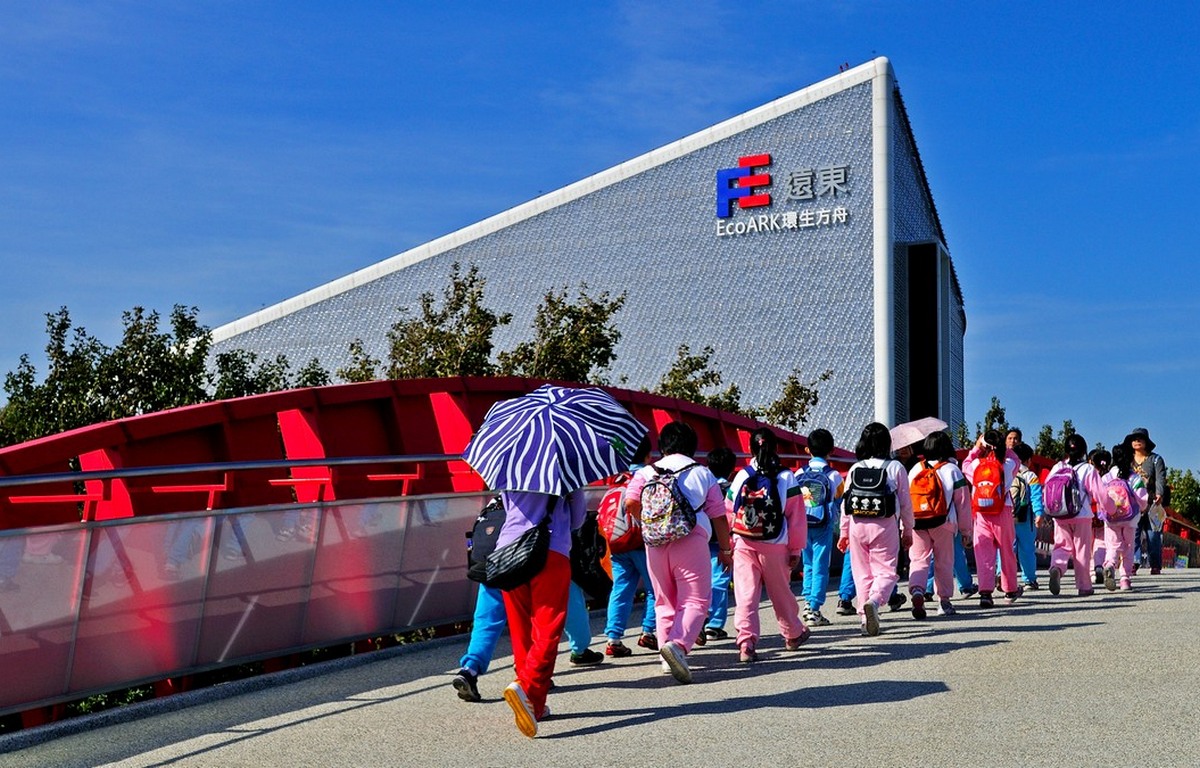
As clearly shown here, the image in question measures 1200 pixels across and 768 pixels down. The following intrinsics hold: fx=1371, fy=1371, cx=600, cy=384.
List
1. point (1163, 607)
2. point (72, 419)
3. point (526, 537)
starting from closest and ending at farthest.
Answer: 1. point (526, 537)
2. point (1163, 607)
3. point (72, 419)

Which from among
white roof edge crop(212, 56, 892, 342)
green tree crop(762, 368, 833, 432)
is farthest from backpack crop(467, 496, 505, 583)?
white roof edge crop(212, 56, 892, 342)

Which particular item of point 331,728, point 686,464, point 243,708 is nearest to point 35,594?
point 243,708

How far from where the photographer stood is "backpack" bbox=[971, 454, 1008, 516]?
13.1 meters

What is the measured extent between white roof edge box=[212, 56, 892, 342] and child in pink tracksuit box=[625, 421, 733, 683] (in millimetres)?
47904

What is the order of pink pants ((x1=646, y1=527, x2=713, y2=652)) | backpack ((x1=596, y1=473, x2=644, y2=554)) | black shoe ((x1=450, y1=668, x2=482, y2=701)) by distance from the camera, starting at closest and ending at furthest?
black shoe ((x1=450, y1=668, x2=482, y2=701)) < pink pants ((x1=646, y1=527, x2=713, y2=652)) < backpack ((x1=596, y1=473, x2=644, y2=554))

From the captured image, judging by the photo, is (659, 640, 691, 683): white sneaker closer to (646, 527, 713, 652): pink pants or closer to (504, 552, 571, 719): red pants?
(646, 527, 713, 652): pink pants

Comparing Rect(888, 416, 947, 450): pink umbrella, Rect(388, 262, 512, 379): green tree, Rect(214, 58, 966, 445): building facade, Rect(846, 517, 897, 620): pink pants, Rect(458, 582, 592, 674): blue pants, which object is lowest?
Rect(458, 582, 592, 674): blue pants

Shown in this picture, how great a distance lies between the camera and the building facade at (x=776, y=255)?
53.6 meters

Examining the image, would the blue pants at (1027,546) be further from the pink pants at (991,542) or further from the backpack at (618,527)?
the backpack at (618,527)

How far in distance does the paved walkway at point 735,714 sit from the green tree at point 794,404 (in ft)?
134

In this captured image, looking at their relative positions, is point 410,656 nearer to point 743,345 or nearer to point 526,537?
point 526,537

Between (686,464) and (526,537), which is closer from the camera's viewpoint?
(526,537)

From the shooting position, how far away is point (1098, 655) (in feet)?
30.2

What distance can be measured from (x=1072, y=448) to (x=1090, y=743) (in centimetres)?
916
